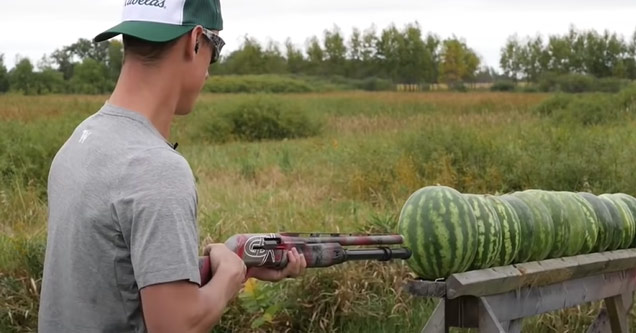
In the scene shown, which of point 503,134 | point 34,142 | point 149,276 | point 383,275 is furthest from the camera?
point 503,134

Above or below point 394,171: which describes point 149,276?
above

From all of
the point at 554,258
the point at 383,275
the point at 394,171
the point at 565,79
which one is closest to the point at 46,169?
the point at 394,171

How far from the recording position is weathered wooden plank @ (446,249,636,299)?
380 centimetres

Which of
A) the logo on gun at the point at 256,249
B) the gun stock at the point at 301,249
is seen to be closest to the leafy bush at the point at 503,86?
the gun stock at the point at 301,249

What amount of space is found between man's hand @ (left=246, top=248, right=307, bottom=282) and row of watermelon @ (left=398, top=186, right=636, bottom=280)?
1.05 m

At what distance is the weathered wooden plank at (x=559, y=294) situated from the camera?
4.08m

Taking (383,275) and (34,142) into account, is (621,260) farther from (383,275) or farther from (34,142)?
(34,142)

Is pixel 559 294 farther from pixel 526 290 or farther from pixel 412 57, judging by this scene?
pixel 412 57

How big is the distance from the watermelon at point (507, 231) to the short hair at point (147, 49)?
82.9 inches

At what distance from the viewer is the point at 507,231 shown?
4.05 metres

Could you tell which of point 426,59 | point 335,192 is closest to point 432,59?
point 426,59

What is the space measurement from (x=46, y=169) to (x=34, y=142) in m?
1.00

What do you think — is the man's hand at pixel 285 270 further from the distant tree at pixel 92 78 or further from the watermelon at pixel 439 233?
the distant tree at pixel 92 78

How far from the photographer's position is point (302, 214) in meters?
7.04
